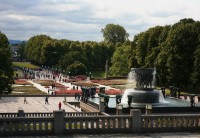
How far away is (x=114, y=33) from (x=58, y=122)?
569 feet

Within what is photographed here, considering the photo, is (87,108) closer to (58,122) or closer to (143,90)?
(143,90)

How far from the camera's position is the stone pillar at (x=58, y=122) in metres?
17.7

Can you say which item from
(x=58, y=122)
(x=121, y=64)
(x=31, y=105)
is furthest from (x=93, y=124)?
(x=121, y=64)

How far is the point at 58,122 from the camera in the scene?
699 inches

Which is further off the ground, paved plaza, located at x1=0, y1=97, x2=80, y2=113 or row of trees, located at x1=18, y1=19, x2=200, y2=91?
row of trees, located at x1=18, y1=19, x2=200, y2=91

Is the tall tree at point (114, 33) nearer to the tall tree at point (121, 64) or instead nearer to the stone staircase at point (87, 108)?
the tall tree at point (121, 64)

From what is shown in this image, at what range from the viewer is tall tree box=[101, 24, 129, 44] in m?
189

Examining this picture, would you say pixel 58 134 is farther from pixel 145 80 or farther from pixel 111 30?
pixel 111 30

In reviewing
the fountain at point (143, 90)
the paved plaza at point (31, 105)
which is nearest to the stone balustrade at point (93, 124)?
the fountain at point (143, 90)

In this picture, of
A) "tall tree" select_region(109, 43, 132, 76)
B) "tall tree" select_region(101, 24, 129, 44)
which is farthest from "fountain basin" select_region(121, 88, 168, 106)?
"tall tree" select_region(101, 24, 129, 44)

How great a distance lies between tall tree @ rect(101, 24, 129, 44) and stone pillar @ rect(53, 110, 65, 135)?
171m

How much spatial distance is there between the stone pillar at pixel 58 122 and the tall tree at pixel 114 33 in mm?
171097

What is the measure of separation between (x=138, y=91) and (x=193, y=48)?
103 feet

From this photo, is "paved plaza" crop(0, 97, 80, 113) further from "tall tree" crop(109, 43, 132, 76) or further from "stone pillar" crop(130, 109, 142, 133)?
"tall tree" crop(109, 43, 132, 76)
